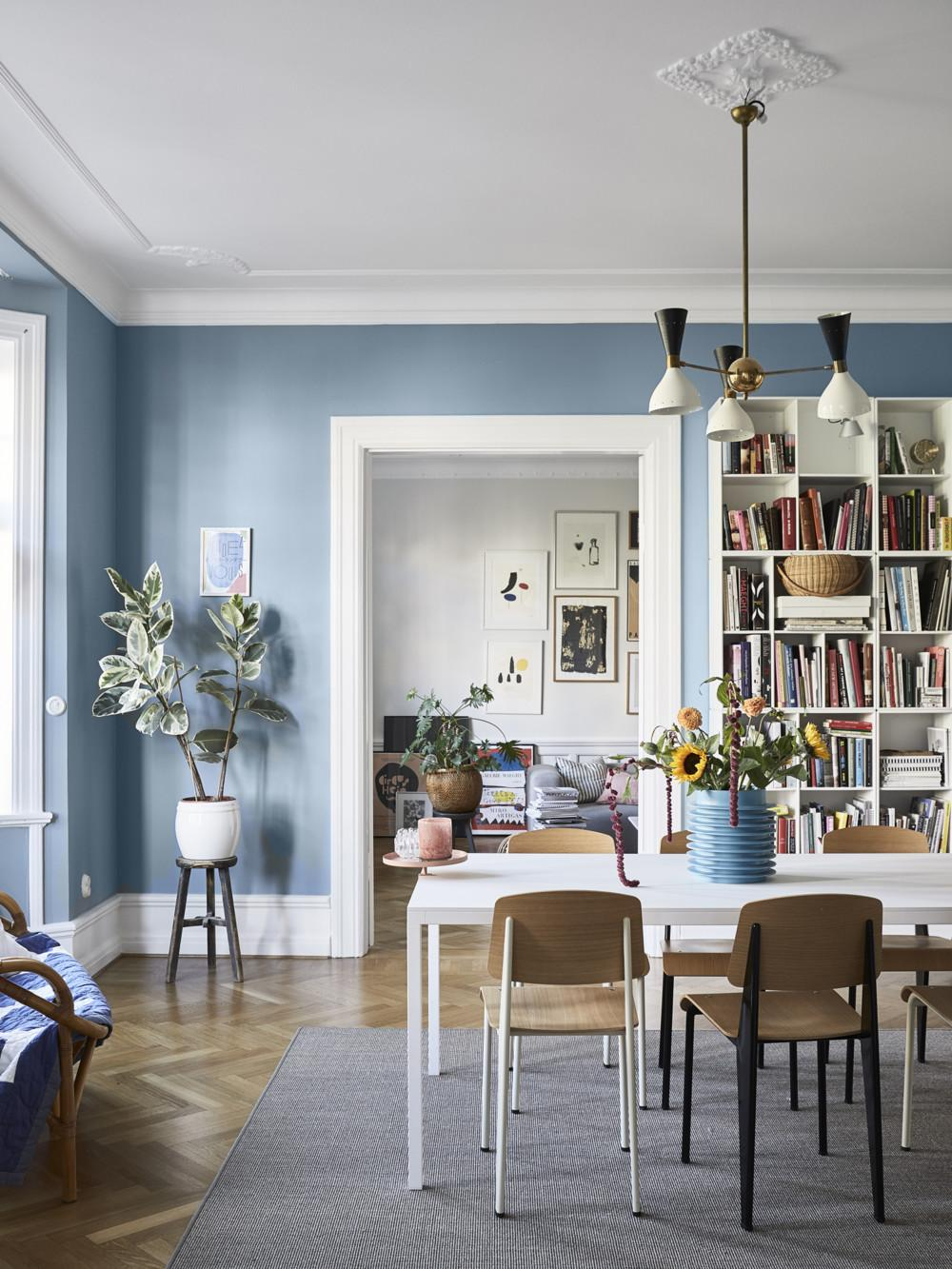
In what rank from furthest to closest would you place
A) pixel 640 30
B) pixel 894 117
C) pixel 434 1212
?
1. pixel 894 117
2. pixel 640 30
3. pixel 434 1212

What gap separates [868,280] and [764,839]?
3093 millimetres

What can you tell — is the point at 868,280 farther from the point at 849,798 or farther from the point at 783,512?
the point at 849,798

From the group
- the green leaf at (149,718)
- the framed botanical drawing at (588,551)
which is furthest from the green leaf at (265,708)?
the framed botanical drawing at (588,551)

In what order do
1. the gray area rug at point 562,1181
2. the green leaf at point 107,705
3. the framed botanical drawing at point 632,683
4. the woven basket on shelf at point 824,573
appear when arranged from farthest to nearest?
the framed botanical drawing at point 632,683
the woven basket on shelf at point 824,573
the green leaf at point 107,705
the gray area rug at point 562,1181

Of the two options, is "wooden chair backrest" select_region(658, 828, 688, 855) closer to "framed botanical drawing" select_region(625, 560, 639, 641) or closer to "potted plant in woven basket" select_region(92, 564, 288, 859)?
"potted plant in woven basket" select_region(92, 564, 288, 859)

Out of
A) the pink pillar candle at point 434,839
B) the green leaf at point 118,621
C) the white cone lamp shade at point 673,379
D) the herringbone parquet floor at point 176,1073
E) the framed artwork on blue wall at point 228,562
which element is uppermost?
the white cone lamp shade at point 673,379

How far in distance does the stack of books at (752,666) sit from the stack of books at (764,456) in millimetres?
771

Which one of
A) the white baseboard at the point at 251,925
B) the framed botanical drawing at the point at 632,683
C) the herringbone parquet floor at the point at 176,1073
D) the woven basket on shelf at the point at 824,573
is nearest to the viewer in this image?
the herringbone parquet floor at the point at 176,1073

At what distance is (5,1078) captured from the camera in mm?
2660

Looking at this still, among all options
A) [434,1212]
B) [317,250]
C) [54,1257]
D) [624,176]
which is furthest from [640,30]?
[54,1257]

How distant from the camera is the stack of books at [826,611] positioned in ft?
15.9

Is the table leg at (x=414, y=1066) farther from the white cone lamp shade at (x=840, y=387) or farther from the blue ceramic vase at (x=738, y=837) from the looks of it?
the white cone lamp shade at (x=840, y=387)

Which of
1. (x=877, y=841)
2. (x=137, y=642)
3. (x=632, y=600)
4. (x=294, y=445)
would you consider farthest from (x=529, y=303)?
(x=632, y=600)

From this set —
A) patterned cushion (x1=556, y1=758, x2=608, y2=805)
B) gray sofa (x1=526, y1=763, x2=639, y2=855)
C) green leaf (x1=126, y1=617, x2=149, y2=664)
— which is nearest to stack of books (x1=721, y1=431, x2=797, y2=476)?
gray sofa (x1=526, y1=763, x2=639, y2=855)
